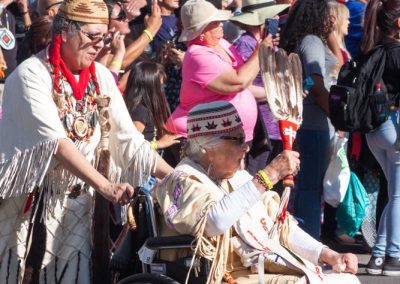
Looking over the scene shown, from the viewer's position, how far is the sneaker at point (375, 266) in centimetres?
757

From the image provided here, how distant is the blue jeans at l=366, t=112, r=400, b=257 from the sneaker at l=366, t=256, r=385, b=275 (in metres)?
0.04

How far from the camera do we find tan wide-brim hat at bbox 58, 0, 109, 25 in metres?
5.06

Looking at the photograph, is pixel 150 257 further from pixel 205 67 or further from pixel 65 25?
pixel 205 67

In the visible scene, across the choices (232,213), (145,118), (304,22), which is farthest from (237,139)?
(304,22)

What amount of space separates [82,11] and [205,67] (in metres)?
1.91

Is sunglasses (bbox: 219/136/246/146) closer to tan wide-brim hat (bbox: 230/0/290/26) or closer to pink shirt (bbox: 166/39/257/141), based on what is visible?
pink shirt (bbox: 166/39/257/141)

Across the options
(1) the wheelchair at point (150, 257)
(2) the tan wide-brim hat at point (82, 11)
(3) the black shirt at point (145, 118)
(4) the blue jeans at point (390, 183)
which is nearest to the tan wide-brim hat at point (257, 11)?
(3) the black shirt at point (145, 118)

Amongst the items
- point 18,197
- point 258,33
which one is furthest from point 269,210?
point 258,33

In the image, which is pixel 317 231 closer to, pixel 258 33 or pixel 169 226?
pixel 258 33

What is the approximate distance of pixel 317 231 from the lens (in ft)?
25.1

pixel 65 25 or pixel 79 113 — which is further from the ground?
pixel 65 25

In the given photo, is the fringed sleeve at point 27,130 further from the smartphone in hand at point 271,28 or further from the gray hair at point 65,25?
the smartphone in hand at point 271,28

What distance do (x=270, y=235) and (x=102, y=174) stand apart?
2.86 ft

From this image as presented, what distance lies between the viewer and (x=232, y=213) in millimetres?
4660
